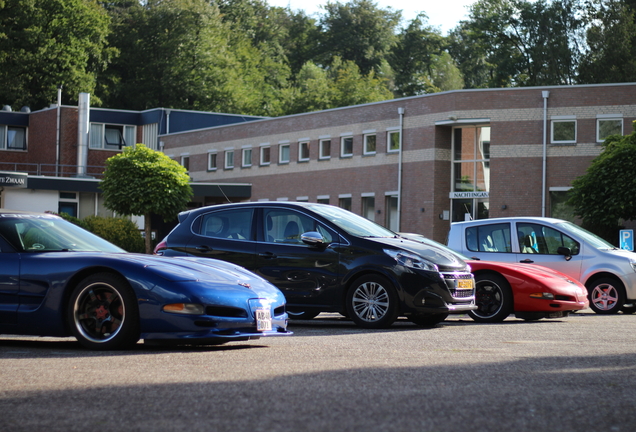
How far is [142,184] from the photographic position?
44938 millimetres

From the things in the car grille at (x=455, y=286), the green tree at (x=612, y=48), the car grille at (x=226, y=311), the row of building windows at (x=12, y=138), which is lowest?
the car grille at (x=226, y=311)

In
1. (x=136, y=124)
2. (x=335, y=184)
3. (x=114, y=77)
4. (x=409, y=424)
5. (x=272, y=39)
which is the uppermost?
(x=272, y=39)

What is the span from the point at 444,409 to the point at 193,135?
55490mm

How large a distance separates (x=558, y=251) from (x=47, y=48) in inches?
2247

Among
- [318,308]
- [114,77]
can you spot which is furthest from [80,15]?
[318,308]

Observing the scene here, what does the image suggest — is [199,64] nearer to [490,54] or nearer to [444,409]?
[490,54]

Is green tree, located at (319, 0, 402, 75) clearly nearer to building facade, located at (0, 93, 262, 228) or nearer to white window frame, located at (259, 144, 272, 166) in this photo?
building facade, located at (0, 93, 262, 228)

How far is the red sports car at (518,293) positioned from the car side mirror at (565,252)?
2.63m

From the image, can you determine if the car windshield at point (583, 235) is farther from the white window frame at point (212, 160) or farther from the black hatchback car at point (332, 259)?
the white window frame at point (212, 160)

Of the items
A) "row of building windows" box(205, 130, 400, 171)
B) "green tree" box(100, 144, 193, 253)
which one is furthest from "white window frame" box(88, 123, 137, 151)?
"green tree" box(100, 144, 193, 253)

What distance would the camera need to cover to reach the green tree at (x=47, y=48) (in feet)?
219

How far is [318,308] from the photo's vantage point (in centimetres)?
1255

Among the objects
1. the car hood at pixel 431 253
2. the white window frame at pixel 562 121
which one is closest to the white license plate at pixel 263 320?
the car hood at pixel 431 253

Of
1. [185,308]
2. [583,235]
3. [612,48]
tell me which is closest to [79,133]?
[612,48]
